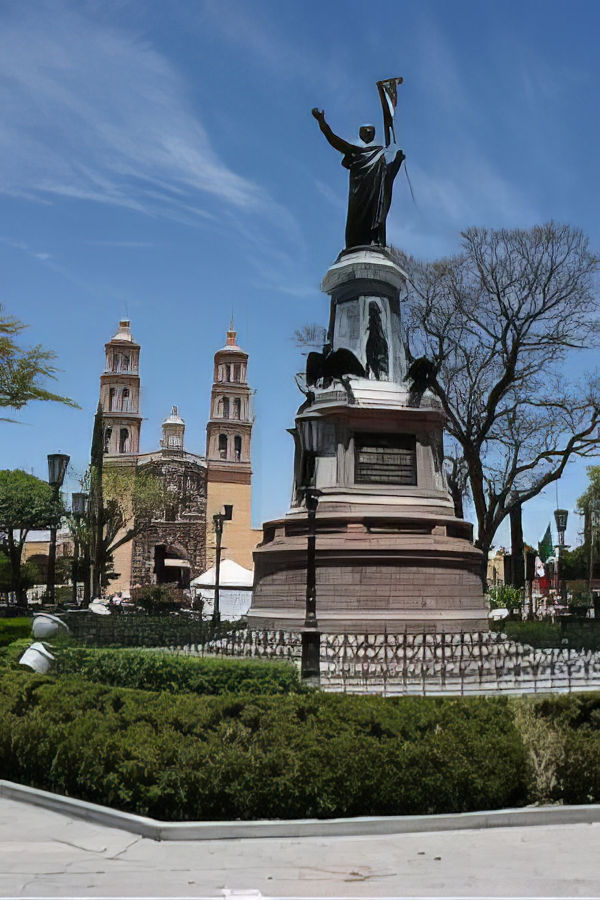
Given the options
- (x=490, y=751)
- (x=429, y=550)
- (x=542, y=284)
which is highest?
(x=542, y=284)

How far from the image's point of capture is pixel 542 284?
102ft

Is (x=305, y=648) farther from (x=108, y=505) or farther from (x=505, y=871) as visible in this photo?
(x=108, y=505)

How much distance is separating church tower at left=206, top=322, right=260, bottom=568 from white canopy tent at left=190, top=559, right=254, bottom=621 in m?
41.1

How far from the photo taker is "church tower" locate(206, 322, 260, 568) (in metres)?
88.5

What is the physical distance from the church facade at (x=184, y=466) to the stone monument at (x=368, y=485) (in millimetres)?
59186

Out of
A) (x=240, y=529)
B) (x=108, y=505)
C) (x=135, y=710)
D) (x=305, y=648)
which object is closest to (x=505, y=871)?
(x=135, y=710)

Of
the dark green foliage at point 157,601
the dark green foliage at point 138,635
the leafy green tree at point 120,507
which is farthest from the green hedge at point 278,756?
the leafy green tree at point 120,507

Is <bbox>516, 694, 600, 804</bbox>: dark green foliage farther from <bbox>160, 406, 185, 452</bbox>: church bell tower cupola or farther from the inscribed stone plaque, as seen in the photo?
<bbox>160, 406, 185, 452</bbox>: church bell tower cupola

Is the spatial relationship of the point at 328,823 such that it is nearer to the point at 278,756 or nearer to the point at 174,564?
the point at 278,756

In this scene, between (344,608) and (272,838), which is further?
(344,608)

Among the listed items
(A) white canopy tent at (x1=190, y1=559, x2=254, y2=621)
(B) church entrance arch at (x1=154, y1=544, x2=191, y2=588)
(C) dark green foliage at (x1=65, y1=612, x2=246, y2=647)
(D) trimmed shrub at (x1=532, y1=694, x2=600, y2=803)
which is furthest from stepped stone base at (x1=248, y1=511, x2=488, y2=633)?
(B) church entrance arch at (x1=154, y1=544, x2=191, y2=588)

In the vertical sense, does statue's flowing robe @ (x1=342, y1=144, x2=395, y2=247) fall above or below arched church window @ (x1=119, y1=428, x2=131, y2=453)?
below

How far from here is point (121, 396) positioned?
298 ft

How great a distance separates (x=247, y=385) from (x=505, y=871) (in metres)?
89.4
